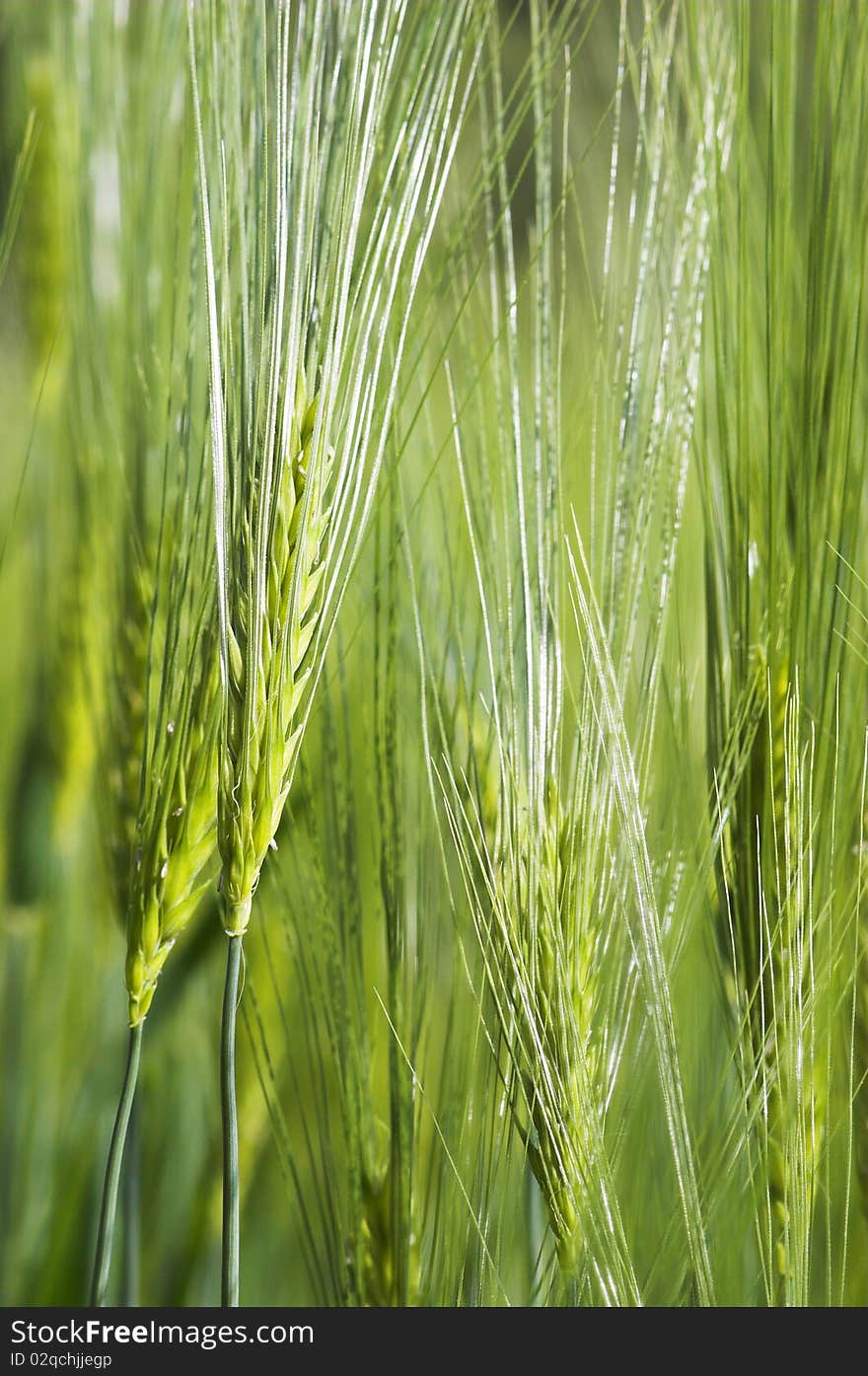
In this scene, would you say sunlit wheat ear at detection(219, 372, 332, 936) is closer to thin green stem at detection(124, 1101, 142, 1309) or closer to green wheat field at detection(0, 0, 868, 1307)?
green wheat field at detection(0, 0, 868, 1307)

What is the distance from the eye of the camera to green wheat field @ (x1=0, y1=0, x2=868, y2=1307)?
0.93ft

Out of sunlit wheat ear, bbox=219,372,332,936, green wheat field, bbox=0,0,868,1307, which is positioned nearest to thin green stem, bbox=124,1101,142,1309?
green wheat field, bbox=0,0,868,1307

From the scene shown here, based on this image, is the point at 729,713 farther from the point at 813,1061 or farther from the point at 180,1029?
the point at 180,1029

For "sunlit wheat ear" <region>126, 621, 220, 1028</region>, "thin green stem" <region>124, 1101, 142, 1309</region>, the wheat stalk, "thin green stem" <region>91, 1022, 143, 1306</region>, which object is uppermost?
the wheat stalk

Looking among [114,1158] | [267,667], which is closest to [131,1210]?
[114,1158]

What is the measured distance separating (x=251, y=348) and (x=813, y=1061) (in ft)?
0.87

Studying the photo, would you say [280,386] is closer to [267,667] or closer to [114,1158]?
[267,667]

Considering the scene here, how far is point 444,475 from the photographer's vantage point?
0.43m

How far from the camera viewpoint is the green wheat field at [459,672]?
0.28 meters

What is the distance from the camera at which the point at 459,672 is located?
1.28 feet

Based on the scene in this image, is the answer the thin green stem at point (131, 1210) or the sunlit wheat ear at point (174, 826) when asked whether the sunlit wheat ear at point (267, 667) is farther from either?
the thin green stem at point (131, 1210)

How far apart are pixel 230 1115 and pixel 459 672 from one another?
183 millimetres
